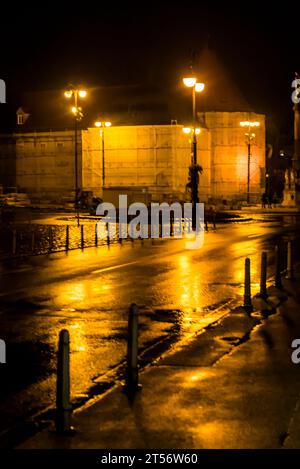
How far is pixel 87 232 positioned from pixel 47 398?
3419 centimetres

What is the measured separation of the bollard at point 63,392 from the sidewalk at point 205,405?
130mm

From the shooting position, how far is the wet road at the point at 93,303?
9422 mm

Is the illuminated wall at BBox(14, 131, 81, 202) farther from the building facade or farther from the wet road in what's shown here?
the wet road

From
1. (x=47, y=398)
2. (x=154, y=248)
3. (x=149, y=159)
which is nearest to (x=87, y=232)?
(x=154, y=248)

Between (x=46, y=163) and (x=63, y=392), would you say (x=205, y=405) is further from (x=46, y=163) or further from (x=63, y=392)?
(x=46, y=163)

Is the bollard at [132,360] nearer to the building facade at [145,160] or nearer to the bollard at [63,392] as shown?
the bollard at [63,392]

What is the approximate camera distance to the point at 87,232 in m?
42.4

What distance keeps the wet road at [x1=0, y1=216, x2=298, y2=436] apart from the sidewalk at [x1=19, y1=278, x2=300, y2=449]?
0.85 m

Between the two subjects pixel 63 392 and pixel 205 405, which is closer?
pixel 63 392

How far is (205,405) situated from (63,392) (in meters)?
1.50

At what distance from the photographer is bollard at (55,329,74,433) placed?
695 cm

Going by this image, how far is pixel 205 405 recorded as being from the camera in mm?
7668

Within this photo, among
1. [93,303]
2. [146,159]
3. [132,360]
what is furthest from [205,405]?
[146,159]

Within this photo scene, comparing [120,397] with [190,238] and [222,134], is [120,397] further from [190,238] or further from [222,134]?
[222,134]
